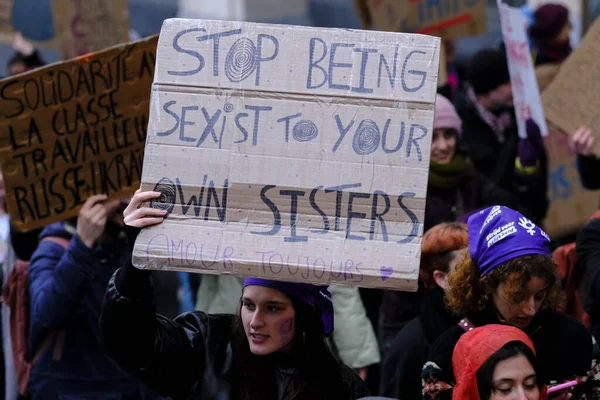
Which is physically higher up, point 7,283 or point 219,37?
point 219,37

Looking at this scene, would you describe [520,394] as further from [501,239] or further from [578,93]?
[578,93]

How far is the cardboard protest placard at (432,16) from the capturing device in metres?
7.57

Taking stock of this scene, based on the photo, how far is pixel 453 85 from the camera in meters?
8.51

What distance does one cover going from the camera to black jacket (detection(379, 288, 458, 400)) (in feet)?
14.7

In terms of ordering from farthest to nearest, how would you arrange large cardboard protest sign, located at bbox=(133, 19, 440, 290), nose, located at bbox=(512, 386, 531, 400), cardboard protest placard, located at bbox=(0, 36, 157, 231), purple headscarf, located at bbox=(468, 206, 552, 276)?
cardboard protest placard, located at bbox=(0, 36, 157, 231) < purple headscarf, located at bbox=(468, 206, 552, 276) < nose, located at bbox=(512, 386, 531, 400) < large cardboard protest sign, located at bbox=(133, 19, 440, 290)

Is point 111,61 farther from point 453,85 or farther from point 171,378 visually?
point 453,85

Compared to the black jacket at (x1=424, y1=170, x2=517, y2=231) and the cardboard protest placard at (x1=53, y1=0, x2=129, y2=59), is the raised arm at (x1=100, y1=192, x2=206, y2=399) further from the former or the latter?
the cardboard protest placard at (x1=53, y1=0, x2=129, y2=59)

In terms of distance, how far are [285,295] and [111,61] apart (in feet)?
6.49

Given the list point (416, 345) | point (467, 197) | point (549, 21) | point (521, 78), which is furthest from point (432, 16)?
point (416, 345)

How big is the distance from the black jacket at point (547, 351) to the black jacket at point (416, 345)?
0.36 meters

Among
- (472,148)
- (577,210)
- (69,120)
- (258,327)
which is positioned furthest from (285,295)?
(577,210)

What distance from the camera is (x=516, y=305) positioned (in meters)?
4.00

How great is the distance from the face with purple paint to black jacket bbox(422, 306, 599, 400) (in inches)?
20.8

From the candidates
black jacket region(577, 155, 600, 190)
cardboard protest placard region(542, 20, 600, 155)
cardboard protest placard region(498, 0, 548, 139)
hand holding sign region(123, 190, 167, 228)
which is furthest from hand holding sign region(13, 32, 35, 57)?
hand holding sign region(123, 190, 167, 228)
